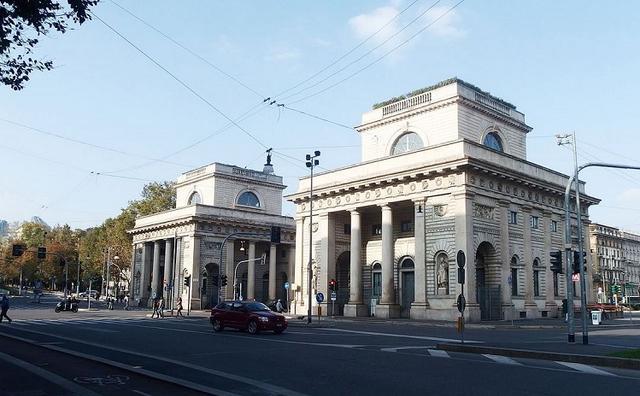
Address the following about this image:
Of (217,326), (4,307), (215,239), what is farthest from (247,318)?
(215,239)

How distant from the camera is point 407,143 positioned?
46.7 m

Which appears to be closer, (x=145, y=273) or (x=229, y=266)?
(x=229, y=266)

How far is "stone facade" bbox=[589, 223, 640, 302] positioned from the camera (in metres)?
111

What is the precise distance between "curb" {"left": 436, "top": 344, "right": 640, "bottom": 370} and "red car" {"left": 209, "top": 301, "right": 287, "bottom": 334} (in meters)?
8.88

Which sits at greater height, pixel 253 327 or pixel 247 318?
pixel 247 318

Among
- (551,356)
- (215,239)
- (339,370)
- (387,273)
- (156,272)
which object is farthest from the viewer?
(156,272)

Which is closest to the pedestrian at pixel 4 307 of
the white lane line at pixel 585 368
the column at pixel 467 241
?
the column at pixel 467 241

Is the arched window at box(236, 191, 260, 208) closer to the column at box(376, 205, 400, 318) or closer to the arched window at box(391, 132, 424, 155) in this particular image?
the arched window at box(391, 132, 424, 155)

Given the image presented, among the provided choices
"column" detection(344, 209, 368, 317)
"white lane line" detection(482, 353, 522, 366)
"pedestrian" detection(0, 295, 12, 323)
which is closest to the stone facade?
"column" detection(344, 209, 368, 317)

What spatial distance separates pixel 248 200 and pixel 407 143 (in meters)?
28.5

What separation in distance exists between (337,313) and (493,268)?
13.8 metres

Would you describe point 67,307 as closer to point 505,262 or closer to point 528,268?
point 505,262

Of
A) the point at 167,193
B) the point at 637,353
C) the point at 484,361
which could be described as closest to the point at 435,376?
the point at 484,361

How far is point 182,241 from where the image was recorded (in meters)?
64.8
